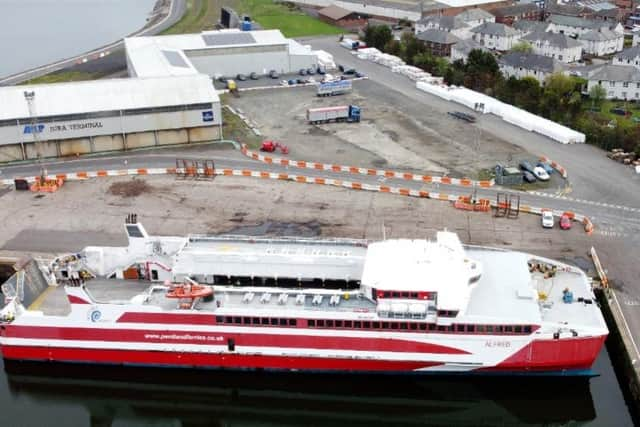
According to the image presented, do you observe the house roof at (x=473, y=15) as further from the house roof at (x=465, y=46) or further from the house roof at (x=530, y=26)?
the house roof at (x=465, y=46)

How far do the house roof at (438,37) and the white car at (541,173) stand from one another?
5352 centimetres

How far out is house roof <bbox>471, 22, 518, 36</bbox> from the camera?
4429 inches

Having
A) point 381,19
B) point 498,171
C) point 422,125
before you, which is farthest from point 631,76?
point 381,19

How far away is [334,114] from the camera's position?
74688 mm

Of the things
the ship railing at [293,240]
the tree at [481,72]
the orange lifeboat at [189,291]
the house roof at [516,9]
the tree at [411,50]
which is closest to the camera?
the orange lifeboat at [189,291]

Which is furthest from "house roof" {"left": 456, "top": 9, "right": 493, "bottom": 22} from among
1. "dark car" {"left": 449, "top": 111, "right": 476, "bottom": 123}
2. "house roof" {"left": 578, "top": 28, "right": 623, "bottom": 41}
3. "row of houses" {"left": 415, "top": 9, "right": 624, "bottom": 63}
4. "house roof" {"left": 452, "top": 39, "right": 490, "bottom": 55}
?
"dark car" {"left": 449, "top": 111, "right": 476, "bottom": 123}

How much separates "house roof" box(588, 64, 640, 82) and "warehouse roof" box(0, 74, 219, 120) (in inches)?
1935

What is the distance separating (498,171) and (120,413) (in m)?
36.8

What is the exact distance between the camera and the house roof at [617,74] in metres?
85.8

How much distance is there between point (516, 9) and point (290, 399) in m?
115

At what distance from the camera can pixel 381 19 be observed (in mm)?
135500

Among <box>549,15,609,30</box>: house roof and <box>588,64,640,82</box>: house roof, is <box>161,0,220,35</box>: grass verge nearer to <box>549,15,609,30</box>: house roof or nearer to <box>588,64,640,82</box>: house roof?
<box>549,15,609,30</box>: house roof

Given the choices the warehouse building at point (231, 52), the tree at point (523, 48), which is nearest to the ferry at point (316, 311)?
the warehouse building at point (231, 52)

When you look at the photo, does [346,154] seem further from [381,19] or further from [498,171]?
[381,19]
